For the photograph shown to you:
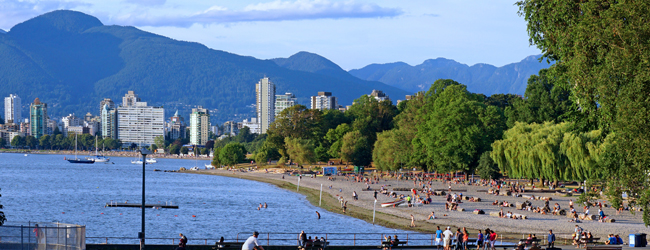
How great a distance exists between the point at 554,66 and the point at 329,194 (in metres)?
53.0

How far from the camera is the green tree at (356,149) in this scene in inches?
4498

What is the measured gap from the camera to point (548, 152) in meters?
61.8

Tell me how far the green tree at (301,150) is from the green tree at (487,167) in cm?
4712

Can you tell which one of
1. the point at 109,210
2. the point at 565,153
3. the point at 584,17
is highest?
the point at 584,17

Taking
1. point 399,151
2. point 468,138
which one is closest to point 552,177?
point 468,138

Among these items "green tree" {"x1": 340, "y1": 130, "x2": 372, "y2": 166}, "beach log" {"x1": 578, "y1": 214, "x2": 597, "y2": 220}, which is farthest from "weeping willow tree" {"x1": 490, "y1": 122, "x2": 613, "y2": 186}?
"green tree" {"x1": 340, "y1": 130, "x2": 372, "y2": 166}

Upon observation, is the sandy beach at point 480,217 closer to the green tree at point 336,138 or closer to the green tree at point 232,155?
the green tree at point 336,138

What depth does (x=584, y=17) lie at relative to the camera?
18.5 meters

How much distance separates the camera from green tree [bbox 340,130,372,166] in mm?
114250

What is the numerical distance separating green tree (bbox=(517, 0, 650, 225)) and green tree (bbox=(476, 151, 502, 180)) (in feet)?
177

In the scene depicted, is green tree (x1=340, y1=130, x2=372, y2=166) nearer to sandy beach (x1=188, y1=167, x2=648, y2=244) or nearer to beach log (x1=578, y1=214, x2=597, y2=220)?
sandy beach (x1=188, y1=167, x2=648, y2=244)

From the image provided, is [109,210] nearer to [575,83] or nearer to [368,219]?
[368,219]

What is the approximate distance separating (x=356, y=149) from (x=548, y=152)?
5489 centimetres

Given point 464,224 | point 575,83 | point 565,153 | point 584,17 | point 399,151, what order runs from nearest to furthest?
point 584,17
point 575,83
point 464,224
point 565,153
point 399,151
